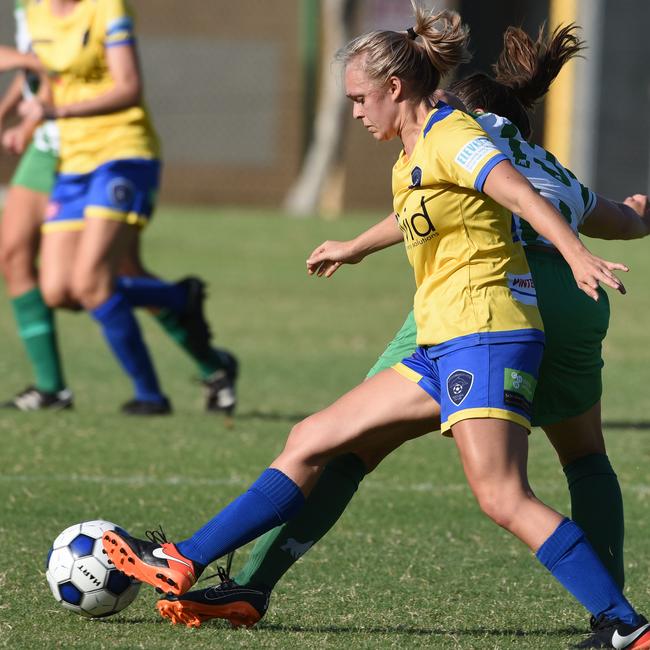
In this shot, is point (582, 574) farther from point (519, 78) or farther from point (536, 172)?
point (519, 78)

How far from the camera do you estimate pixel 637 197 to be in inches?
184

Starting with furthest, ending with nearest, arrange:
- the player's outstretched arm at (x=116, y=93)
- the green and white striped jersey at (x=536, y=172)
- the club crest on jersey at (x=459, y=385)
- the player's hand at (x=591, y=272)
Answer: the player's outstretched arm at (x=116, y=93) → the green and white striped jersey at (x=536, y=172) → the club crest on jersey at (x=459, y=385) → the player's hand at (x=591, y=272)

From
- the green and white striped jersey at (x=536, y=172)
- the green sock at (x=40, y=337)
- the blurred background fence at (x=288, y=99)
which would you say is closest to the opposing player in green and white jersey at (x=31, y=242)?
the green sock at (x=40, y=337)

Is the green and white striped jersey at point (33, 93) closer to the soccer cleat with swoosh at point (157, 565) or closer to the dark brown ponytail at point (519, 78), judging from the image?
the dark brown ponytail at point (519, 78)

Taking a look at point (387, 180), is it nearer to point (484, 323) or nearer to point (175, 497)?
point (175, 497)

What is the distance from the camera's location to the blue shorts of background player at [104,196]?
7766 mm

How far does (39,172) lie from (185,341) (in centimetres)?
125

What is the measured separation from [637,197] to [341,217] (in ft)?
58.6

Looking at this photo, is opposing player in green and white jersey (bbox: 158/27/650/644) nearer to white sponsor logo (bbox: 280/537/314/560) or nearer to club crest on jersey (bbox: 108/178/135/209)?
white sponsor logo (bbox: 280/537/314/560)

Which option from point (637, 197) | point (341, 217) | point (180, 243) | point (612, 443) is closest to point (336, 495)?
point (637, 197)

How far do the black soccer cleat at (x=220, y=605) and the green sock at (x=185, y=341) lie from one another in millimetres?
4052

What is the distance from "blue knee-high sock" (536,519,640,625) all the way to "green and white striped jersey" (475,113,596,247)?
2.87 feet

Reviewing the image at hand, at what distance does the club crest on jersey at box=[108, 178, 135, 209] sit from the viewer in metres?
7.77

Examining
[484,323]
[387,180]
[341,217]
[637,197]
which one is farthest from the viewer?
[387,180]
